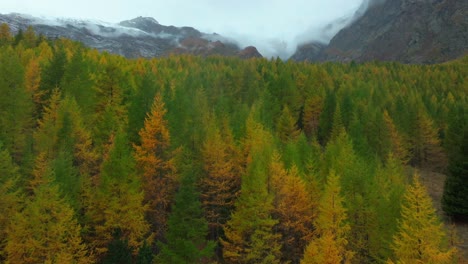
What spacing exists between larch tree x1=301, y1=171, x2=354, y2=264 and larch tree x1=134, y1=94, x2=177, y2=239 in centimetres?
1183

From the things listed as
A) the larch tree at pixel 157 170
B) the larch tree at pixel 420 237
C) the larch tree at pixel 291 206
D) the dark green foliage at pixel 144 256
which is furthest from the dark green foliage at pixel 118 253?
the larch tree at pixel 420 237

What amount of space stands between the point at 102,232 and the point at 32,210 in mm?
5003

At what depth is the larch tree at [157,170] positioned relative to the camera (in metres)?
28.9

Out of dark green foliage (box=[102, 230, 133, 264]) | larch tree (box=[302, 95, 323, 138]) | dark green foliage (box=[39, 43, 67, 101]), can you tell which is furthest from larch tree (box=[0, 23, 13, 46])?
dark green foliage (box=[102, 230, 133, 264])

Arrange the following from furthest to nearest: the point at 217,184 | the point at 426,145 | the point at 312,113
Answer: the point at 312,113 < the point at 426,145 < the point at 217,184

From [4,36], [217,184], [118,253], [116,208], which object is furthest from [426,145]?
[4,36]

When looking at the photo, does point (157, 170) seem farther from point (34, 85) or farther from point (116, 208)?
point (34, 85)

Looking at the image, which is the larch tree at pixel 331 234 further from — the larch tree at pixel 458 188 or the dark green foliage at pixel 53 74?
the dark green foliage at pixel 53 74

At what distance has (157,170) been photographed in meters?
29.9

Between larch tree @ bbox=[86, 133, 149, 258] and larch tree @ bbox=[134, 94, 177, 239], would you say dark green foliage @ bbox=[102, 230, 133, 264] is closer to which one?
larch tree @ bbox=[86, 133, 149, 258]

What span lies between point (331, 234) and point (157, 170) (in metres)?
14.6

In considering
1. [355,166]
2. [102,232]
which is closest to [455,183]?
[355,166]

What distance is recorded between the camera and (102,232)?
2461 centimetres

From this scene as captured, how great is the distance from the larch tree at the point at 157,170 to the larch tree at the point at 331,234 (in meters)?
11.8
